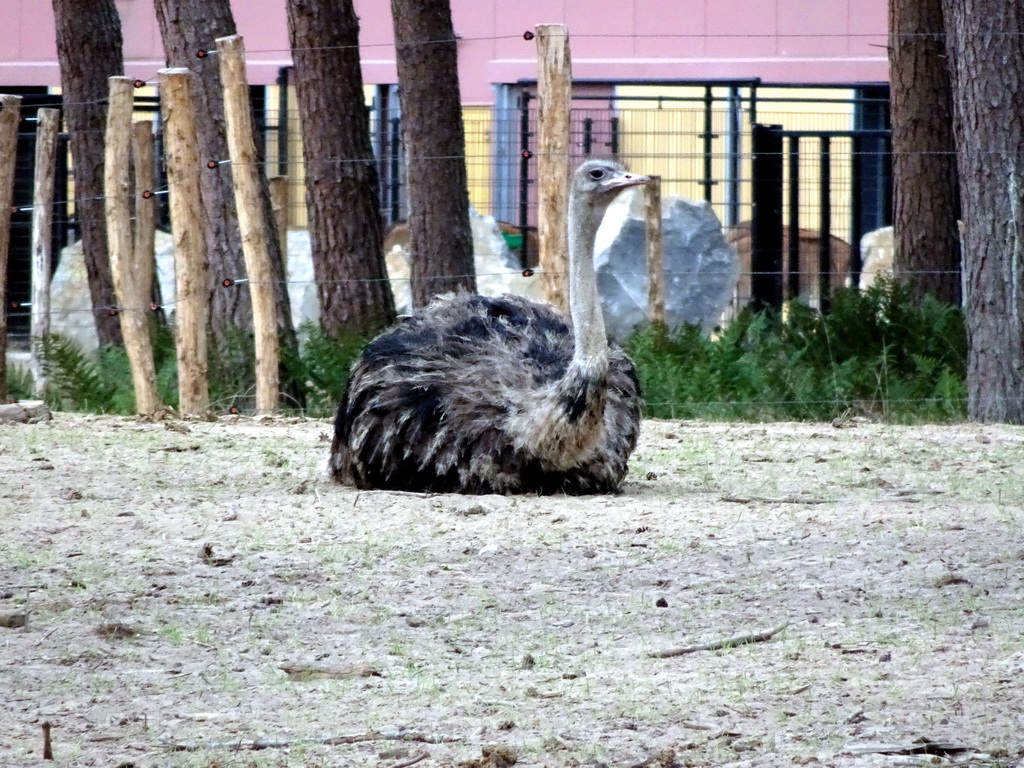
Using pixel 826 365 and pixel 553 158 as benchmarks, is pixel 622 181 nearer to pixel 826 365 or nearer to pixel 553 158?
pixel 553 158

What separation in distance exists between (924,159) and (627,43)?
10406 millimetres

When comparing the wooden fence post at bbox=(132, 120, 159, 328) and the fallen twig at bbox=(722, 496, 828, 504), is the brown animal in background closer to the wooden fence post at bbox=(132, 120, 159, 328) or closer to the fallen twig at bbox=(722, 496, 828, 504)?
the wooden fence post at bbox=(132, 120, 159, 328)

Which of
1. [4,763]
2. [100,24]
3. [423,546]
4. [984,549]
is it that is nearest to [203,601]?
[423,546]

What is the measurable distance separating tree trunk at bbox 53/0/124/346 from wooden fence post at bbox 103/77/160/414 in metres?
3.58

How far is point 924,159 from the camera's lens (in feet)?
40.3

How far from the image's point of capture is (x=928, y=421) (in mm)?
10234

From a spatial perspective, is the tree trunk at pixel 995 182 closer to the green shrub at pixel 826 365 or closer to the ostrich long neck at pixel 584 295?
the green shrub at pixel 826 365

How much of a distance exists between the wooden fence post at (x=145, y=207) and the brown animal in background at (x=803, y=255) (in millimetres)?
5338

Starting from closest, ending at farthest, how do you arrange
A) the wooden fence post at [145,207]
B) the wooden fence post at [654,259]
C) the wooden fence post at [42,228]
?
the wooden fence post at [42,228] → the wooden fence post at [145,207] → the wooden fence post at [654,259]

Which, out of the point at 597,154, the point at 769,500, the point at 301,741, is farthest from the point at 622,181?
the point at 597,154

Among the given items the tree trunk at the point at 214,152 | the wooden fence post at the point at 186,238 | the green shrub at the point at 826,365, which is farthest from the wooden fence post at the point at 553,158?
the tree trunk at the point at 214,152

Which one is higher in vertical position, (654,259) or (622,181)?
(622,181)

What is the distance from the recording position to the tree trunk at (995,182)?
982cm

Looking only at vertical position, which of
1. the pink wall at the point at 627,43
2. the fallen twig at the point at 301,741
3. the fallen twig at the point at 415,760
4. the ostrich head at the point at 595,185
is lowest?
the fallen twig at the point at 301,741
